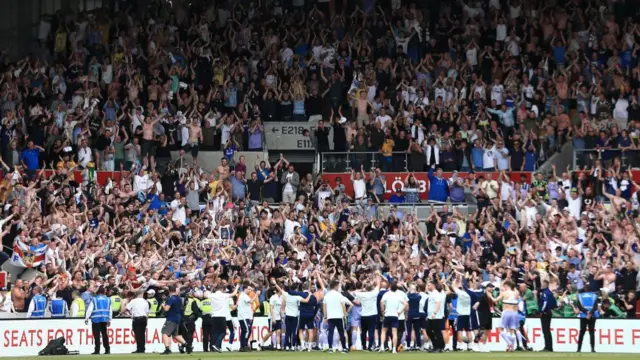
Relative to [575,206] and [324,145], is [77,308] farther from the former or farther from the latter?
[575,206]

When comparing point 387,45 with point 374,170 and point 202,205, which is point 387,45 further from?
point 202,205

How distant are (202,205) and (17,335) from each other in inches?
408

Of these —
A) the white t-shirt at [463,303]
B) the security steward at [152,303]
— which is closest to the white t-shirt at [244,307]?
the security steward at [152,303]

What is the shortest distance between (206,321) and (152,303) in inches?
86.6

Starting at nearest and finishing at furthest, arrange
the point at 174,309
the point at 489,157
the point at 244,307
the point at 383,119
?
the point at 174,309 → the point at 244,307 → the point at 489,157 → the point at 383,119

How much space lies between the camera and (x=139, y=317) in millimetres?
34688

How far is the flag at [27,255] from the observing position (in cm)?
3875

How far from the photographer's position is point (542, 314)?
3506cm

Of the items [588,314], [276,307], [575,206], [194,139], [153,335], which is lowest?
[153,335]

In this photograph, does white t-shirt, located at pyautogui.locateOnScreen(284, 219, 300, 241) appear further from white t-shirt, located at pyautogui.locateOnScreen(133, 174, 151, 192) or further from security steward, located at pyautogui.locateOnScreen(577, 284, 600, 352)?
security steward, located at pyautogui.locateOnScreen(577, 284, 600, 352)

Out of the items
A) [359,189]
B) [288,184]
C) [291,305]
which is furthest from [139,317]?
[359,189]

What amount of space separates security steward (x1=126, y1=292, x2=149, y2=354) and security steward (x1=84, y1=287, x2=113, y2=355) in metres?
0.61

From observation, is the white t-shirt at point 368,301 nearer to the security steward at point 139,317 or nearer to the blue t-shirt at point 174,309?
the blue t-shirt at point 174,309

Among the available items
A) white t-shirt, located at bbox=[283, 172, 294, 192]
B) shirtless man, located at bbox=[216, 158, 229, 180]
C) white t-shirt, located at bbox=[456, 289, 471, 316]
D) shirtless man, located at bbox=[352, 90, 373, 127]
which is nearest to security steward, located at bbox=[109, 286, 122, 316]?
shirtless man, located at bbox=[216, 158, 229, 180]
